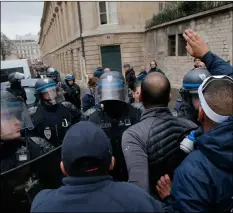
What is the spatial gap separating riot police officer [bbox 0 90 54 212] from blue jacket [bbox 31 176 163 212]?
0.42 metres

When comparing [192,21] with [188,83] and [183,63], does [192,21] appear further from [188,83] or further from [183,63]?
[188,83]

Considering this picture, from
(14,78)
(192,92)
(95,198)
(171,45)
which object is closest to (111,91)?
A: (192,92)

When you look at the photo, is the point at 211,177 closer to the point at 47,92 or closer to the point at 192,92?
the point at 192,92

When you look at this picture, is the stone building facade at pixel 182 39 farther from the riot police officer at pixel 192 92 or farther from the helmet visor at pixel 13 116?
the helmet visor at pixel 13 116

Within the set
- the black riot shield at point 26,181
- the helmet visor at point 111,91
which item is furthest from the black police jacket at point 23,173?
the helmet visor at point 111,91

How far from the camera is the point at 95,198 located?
96cm

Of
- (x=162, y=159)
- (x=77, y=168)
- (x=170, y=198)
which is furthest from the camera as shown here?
(x=162, y=159)

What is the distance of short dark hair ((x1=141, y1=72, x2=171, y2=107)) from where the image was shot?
171 centimetres

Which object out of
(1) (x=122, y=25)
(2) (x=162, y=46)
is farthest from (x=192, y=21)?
(1) (x=122, y=25)

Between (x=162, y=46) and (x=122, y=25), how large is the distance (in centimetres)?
377

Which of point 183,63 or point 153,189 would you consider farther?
point 183,63

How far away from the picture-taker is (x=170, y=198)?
1338 millimetres

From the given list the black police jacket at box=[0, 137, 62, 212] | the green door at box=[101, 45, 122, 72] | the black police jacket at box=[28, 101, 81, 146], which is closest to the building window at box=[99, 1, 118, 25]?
the green door at box=[101, 45, 122, 72]

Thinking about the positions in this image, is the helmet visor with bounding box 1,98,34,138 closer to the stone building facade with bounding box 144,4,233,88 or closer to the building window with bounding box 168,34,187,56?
the stone building facade with bounding box 144,4,233,88
